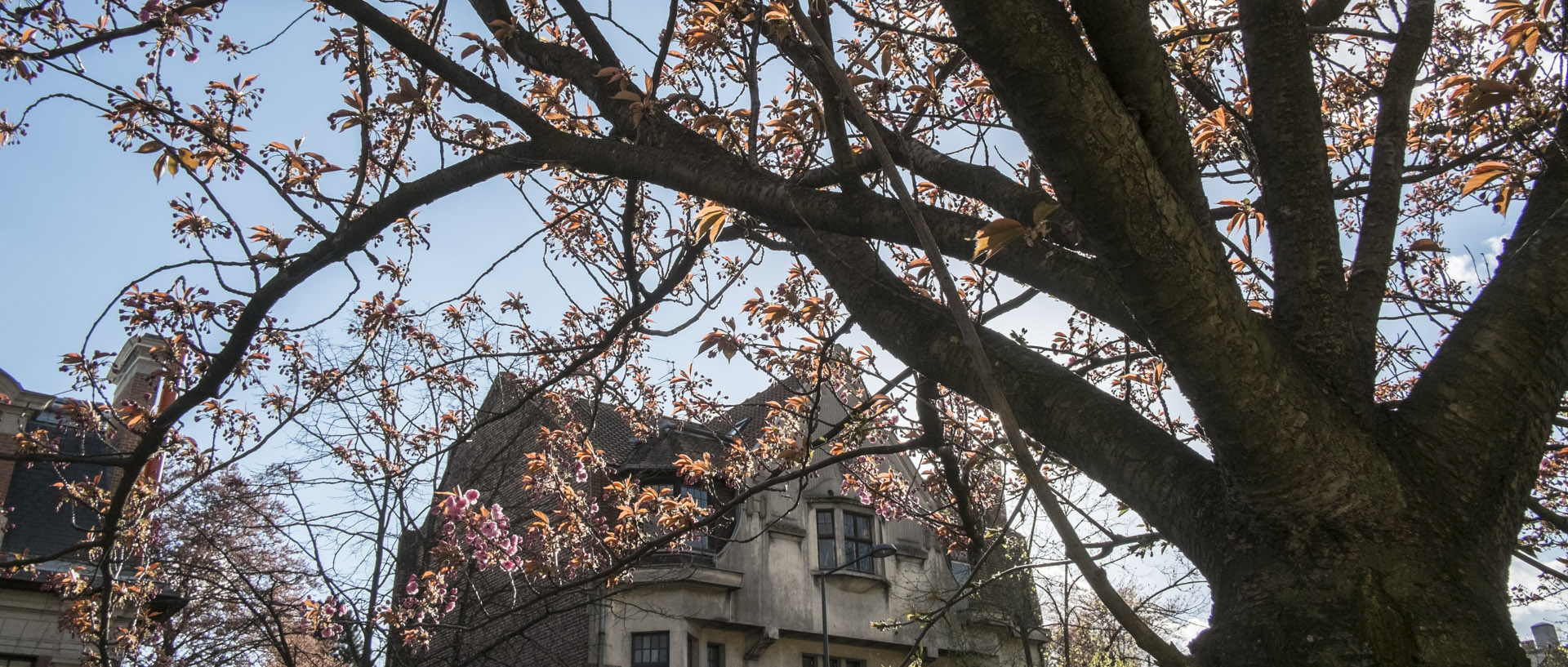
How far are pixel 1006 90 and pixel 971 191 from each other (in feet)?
3.04

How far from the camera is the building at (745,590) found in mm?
15148

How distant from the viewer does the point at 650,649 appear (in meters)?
15.5

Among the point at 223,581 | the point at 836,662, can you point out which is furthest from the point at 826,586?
the point at 223,581

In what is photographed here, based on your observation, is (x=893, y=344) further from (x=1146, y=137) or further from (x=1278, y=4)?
(x=1278, y=4)

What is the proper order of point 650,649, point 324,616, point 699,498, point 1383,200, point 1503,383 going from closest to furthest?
point 1503,383 < point 1383,200 < point 324,616 < point 650,649 < point 699,498

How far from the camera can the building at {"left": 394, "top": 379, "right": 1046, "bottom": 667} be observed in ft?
49.7

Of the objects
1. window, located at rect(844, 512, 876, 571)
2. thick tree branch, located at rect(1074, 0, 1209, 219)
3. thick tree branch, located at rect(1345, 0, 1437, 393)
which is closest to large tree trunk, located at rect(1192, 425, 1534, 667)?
thick tree branch, located at rect(1345, 0, 1437, 393)

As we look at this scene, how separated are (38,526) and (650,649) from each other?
10.2 metres

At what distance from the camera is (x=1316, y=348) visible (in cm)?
198

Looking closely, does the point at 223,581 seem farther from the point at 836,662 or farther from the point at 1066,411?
the point at 1066,411

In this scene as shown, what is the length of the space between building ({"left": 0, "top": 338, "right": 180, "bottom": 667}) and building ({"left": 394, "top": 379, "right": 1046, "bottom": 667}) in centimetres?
563

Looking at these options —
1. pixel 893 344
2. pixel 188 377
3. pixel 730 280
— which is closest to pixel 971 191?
pixel 893 344

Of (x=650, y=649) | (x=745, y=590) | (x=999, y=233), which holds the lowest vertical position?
(x=999, y=233)

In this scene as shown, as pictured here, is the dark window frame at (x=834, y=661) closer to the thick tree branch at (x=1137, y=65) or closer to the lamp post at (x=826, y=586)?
the lamp post at (x=826, y=586)
